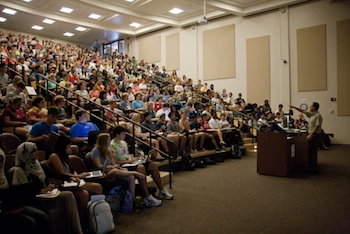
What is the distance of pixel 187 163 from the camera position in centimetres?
692

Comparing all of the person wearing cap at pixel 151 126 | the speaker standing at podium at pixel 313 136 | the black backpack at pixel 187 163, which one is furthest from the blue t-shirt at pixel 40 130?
the speaker standing at podium at pixel 313 136

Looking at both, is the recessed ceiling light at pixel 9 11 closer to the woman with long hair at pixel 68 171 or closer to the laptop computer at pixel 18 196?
the woman with long hair at pixel 68 171

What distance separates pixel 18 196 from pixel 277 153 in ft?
16.4

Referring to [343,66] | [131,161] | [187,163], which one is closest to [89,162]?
[131,161]

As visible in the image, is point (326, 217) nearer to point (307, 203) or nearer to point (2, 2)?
point (307, 203)

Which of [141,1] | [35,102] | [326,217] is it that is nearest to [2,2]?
[141,1]

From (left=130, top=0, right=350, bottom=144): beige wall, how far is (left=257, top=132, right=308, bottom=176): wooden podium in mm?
6467

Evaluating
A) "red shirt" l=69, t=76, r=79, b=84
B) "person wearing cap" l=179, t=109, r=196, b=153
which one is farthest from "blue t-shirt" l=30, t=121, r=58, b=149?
"red shirt" l=69, t=76, r=79, b=84

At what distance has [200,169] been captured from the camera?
7.07 m

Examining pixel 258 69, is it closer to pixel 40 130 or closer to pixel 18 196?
pixel 40 130

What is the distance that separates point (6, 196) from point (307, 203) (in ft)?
13.0

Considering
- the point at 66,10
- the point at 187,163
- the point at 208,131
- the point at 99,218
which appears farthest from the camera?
the point at 66,10

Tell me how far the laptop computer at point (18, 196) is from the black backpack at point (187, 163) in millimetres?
4360

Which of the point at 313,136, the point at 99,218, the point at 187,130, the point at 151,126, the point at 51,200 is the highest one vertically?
the point at 151,126
